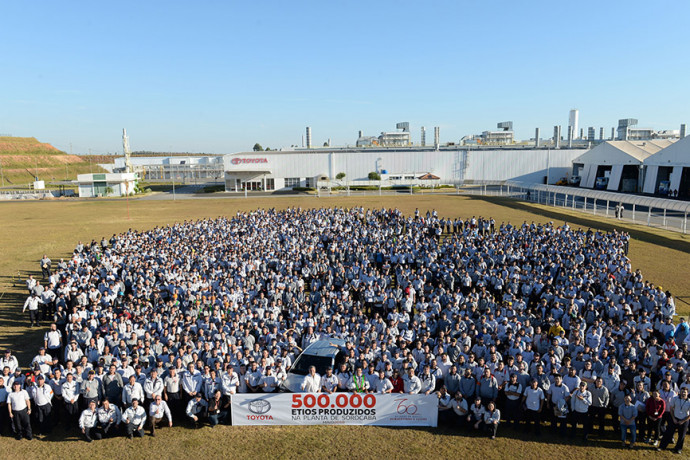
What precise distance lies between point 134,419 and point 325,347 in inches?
168

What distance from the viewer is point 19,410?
8812 millimetres

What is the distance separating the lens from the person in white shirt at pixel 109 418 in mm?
8883

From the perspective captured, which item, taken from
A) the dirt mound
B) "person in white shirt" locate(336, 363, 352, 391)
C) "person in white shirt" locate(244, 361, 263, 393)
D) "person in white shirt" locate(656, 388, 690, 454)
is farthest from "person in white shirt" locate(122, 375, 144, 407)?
the dirt mound

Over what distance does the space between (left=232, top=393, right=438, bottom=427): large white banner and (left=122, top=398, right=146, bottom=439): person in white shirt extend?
5.75 feet

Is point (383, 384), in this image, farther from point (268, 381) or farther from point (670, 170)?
point (670, 170)

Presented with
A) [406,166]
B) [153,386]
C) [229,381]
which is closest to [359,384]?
[229,381]

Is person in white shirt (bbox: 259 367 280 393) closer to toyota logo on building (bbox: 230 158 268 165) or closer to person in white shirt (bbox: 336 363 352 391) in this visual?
person in white shirt (bbox: 336 363 352 391)

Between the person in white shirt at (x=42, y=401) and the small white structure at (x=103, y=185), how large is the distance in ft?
196

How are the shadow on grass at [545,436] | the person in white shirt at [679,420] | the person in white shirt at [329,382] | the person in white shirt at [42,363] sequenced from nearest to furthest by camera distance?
the person in white shirt at [679,420] < the shadow on grass at [545,436] < the person in white shirt at [329,382] < the person in white shirt at [42,363]

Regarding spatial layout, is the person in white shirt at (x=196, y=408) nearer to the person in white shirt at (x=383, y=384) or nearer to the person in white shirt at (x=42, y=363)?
the person in white shirt at (x=42, y=363)

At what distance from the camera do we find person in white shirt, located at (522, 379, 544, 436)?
889 centimetres

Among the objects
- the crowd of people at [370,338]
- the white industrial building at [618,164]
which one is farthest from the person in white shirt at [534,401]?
the white industrial building at [618,164]

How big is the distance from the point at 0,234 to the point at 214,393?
108 feet

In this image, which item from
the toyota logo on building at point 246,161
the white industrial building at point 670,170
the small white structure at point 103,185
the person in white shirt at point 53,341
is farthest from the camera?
the toyota logo on building at point 246,161
